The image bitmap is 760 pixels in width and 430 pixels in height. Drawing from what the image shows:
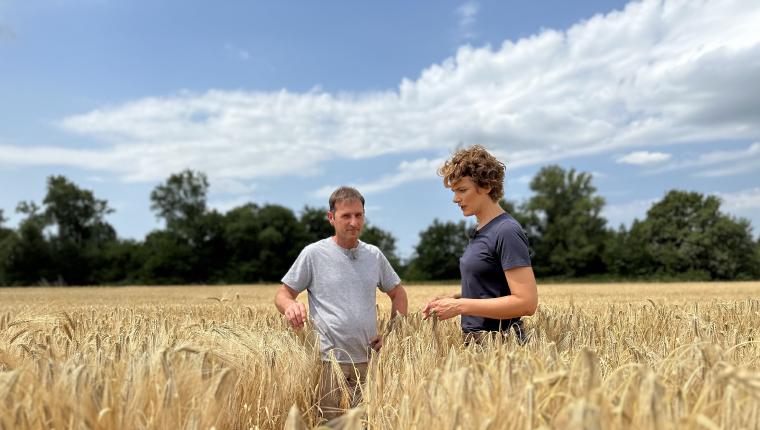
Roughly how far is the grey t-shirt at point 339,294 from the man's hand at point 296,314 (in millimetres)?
231

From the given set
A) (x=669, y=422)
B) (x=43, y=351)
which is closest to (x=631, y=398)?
(x=669, y=422)

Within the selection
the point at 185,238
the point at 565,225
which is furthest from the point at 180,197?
the point at 565,225

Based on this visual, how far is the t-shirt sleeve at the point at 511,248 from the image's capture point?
339 centimetres

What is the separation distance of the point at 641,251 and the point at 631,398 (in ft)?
173

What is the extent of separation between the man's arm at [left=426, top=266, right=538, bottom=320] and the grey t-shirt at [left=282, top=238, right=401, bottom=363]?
2.36 ft

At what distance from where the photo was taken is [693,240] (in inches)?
2012

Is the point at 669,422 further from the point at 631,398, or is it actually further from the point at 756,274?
the point at 756,274

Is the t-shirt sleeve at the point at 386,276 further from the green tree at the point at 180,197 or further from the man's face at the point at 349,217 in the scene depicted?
the green tree at the point at 180,197

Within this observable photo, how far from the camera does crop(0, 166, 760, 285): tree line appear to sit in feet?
165

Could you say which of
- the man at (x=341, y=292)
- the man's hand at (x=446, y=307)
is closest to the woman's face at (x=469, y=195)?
the man's hand at (x=446, y=307)

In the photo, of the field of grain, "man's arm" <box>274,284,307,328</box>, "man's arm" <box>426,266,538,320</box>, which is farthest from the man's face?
"man's arm" <box>426,266,538,320</box>

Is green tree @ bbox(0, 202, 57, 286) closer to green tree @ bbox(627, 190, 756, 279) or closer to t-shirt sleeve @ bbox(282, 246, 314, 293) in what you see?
green tree @ bbox(627, 190, 756, 279)

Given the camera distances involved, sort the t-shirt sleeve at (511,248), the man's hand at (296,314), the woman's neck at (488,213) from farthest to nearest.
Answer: the man's hand at (296,314), the woman's neck at (488,213), the t-shirt sleeve at (511,248)

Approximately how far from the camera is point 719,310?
7.45 m
